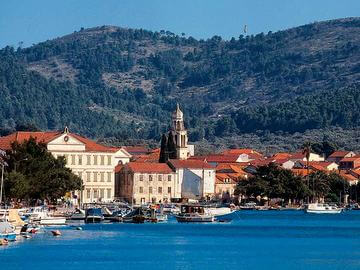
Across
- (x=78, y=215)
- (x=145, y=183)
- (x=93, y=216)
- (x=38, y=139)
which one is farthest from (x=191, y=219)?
(x=145, y=183)

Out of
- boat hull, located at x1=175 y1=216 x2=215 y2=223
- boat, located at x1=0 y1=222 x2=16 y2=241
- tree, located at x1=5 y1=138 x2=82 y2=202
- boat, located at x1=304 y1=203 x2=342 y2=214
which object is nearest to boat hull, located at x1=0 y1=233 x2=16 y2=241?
boat, located at x1=0 y1=222 x2=16 y2=241

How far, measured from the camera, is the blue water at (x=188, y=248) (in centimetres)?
7881

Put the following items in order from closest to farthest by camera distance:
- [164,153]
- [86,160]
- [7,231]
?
[7,231] → [86,160] → [164,153]

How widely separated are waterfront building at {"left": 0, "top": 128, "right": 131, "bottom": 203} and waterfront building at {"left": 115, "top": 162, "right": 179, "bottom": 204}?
766 cm

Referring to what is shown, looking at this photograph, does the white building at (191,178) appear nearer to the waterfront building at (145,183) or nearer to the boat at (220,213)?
the waterfront building at (145,183)

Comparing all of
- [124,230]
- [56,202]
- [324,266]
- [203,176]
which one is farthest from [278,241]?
[203,176]

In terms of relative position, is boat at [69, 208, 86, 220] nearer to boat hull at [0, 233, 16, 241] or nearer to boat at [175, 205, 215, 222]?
boat at [175, 205, 215, 222]

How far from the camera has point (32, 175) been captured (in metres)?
119

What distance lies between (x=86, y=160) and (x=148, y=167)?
17055 millimetres

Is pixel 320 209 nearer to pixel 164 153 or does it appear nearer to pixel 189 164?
pixel 189 164

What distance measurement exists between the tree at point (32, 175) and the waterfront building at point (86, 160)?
35.3 meters

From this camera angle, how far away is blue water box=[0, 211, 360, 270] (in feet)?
259

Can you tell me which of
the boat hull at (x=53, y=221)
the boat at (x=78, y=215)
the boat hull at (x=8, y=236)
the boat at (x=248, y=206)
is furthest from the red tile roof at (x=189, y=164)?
the boat hull at (x=8, y=236)

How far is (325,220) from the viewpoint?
500 ft
